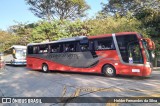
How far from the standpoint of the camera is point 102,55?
15203mm

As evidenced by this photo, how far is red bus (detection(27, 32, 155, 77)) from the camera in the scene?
13.6 m

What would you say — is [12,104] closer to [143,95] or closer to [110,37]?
[143,95]

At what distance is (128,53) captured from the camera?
13883 mm

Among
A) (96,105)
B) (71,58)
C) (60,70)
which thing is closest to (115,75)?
(71,58)

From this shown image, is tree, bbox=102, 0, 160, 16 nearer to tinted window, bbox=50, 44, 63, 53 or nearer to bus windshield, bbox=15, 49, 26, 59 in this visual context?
bus windshield, bbox=15, 49, 26, 59

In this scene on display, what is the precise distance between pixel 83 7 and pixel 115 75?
106 feet

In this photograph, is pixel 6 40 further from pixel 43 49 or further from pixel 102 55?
pixel 102 55

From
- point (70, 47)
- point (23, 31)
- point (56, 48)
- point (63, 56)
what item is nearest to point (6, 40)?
point (23, 31)

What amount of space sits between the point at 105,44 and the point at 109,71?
171 cm

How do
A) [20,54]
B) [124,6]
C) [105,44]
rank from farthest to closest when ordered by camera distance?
[124,6]
[20,54]
[105,44]

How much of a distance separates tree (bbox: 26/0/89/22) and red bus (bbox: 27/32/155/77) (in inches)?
1006

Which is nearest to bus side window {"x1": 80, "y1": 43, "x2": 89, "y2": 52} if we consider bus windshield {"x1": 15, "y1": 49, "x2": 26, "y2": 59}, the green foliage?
bus windshield {"x1": 15, "y1": 49, "x2": 26, "y2": 59}

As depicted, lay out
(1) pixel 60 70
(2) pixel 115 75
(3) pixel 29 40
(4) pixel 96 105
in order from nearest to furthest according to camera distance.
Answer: (4) pixel 96 105, (2) pixel 115 75, (1) pixel 60 70, (3) pixel 29 40

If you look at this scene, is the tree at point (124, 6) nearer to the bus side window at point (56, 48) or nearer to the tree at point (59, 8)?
the tree at point (59, 8)
